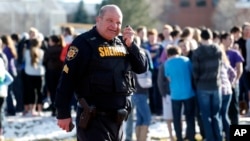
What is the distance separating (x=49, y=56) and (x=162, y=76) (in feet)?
11.8

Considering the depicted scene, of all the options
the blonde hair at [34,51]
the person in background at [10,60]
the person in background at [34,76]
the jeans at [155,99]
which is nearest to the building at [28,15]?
the person in background at [10,60]

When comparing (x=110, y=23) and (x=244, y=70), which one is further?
(x=244, y=70)

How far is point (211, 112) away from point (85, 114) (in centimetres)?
381

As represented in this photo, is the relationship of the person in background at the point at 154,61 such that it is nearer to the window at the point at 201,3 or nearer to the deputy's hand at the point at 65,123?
the deputy's hand at the point at 65,123

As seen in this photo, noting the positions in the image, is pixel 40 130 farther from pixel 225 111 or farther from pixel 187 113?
pixel 225 111

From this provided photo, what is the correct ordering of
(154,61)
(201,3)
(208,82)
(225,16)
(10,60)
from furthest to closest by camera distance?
(201,3) → (225,16) → (10,60) → (154,61) → (208,82)

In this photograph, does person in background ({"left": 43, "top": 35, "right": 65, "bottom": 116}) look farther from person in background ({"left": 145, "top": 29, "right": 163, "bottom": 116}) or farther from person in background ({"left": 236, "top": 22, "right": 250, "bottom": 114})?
person in background ({"left": 236, "top": 22, "right": 250, "bottom": 114})

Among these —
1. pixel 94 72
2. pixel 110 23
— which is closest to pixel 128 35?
pixel 110 23

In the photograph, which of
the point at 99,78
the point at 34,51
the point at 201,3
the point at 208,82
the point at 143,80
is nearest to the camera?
the point at 99,78

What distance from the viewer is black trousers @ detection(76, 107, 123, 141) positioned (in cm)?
577

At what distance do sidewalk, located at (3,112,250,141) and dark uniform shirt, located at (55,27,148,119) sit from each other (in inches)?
192

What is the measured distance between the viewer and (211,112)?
916 cm

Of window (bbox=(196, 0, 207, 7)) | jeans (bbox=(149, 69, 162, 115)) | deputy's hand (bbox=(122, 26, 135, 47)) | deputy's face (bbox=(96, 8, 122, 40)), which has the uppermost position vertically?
window (bbox=(196, 0, 207, 7))

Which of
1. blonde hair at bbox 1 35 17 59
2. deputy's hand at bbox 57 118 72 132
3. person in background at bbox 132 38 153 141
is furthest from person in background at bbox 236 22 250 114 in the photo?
deputy's hand at bbox 57 118 72 132
